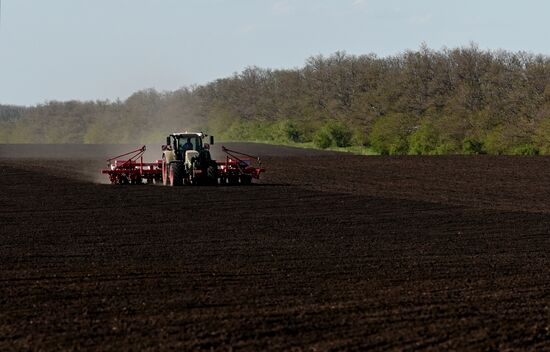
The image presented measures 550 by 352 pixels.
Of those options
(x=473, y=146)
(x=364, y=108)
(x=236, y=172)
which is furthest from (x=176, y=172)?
(x=364, y=108)

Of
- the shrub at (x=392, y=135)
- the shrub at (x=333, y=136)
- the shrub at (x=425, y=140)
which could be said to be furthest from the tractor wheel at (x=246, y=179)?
the shrub at (x=333, y=136)

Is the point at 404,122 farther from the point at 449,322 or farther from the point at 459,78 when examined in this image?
the point at 449,322

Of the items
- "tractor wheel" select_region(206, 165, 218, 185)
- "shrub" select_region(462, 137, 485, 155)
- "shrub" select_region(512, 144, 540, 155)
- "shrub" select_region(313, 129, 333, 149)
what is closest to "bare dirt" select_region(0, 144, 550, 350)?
"tractor wheel" select_region(206, 165, 218, 185)

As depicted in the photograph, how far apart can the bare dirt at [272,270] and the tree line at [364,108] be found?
111ft

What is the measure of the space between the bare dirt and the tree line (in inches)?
1336

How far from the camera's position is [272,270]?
47.8 ft

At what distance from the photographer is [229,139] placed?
95.6m

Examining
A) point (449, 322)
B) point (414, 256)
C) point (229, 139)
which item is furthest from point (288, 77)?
point (449, 322)

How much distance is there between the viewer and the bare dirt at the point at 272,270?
10219 millimetres

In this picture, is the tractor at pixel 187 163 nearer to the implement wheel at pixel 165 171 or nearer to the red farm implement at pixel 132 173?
the implement wheel at pixel 165 171

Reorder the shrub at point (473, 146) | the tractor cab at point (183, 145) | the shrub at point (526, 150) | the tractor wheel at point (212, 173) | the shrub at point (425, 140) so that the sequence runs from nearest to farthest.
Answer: the tractor wheel at point (212, 173), the tractor cab at point (183, 145), the shrub at point (526, 150), the shrub at point (473, 146), the shrub at point (425, 140)

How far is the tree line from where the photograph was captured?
207 feet

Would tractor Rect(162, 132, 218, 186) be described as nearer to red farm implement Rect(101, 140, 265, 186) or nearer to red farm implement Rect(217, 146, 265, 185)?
red farm implement Rect(101, 140, 265, 186)

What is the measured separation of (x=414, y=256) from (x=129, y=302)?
19.2ft
